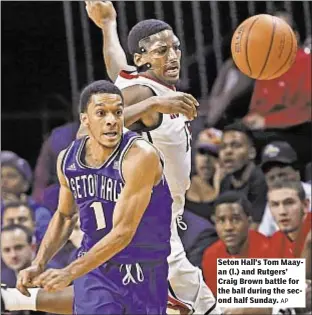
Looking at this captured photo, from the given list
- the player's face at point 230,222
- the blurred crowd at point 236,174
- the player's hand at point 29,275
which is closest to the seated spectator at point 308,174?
the blurred crowd at point 236,174

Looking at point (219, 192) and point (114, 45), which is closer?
point (114, 45)

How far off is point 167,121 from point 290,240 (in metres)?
0.90

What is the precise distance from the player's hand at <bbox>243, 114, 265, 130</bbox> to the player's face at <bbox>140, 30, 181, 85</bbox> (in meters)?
0.88

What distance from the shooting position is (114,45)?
4113mm

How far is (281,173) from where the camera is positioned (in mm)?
4789

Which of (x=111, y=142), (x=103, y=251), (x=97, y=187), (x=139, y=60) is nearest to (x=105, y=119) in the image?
(x=111, y=142)

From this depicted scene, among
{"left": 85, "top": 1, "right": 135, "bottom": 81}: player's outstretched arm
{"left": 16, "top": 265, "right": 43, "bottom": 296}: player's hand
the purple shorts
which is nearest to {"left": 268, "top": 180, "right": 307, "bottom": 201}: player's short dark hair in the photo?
{"left": 85, "top": 1, "right": 135, "bottom": 81}: player's outstretched arm

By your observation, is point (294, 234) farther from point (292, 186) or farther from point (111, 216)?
point (111, 216)

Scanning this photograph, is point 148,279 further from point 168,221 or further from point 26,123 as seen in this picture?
point 26,123

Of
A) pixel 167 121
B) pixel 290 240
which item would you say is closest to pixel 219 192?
pixel 290 240

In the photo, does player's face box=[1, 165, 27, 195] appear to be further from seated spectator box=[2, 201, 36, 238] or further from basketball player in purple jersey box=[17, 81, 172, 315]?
basketball player in purple jersey box=[17, 81, 172, 315]

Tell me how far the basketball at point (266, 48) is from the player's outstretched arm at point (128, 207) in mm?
512

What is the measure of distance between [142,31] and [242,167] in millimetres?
984

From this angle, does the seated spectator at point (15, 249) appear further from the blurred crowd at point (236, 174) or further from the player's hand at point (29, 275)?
the player's hand at point (29, 275)
